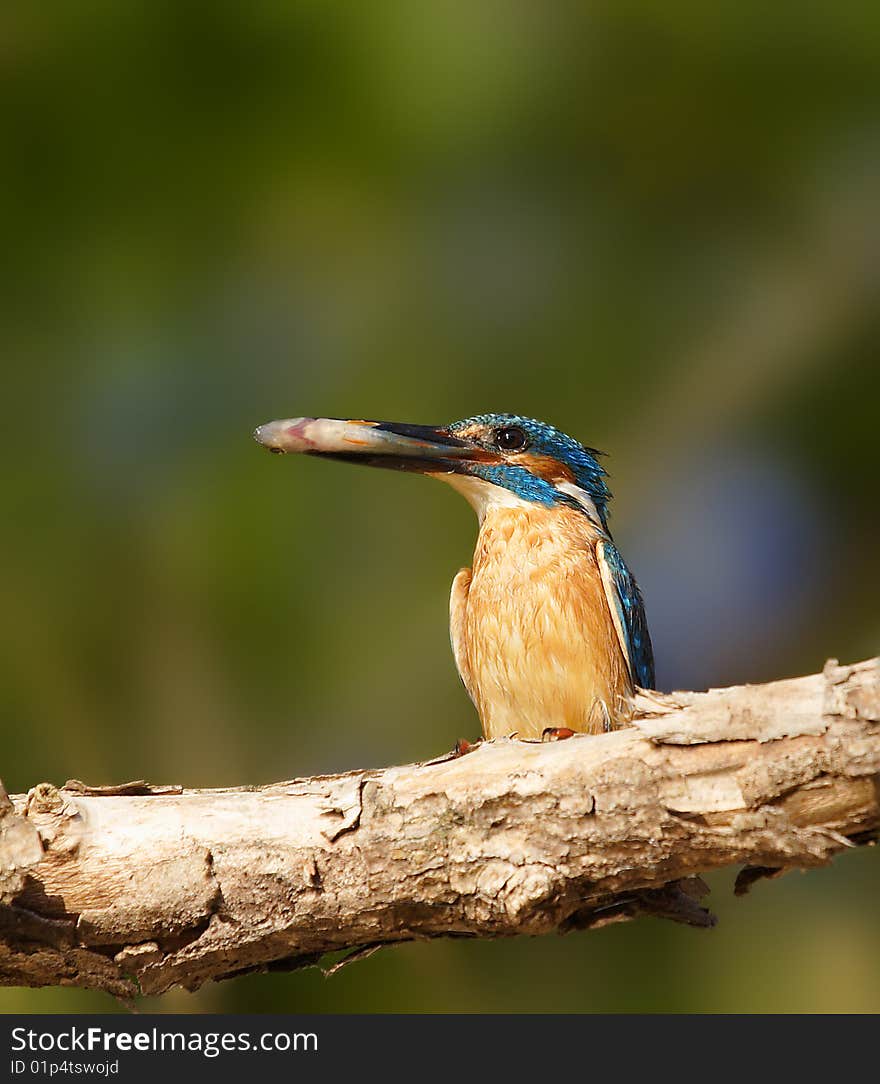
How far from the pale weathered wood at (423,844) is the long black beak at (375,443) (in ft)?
5.05

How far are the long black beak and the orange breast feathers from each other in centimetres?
38

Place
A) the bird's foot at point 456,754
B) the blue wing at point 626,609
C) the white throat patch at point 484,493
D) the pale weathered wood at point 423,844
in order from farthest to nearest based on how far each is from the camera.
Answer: the white throat patch at point 484,493, the blue wing at point 626,609, the bird's foot at point 456,754, the pale weathered wood at point 423,844

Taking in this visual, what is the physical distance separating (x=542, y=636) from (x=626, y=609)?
1.26 feet

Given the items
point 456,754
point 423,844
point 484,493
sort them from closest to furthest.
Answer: point 423,844 < point 456,754 < point 484,493

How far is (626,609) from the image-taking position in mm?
4785

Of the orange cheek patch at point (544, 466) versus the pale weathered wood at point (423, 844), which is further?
the orange cheek patch at point (544, 466)

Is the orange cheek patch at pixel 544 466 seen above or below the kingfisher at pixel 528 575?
above

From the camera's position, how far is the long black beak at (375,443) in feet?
15.1

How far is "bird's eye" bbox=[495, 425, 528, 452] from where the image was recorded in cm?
523

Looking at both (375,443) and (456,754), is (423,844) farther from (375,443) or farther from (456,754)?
(375,443)

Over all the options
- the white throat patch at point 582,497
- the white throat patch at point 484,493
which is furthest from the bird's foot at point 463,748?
the white throat patch at point 582,497

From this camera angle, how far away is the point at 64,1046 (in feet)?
13.0

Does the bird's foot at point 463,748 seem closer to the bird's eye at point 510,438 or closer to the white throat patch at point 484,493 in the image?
the white throat patch at point 484,493

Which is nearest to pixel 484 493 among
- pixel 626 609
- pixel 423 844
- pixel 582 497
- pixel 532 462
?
pixel 532 462
